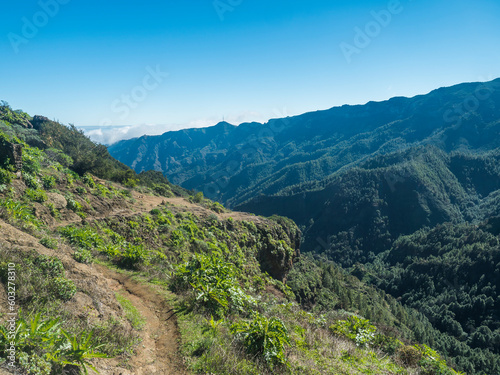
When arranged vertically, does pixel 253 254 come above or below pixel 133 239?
below

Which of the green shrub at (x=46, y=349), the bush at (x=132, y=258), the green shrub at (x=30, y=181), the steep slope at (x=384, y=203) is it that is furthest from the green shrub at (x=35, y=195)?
the steep slope at (x=384, y=203)

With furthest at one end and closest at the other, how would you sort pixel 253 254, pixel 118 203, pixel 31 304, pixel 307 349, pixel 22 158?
1. pixel 253 254
2. pixel 118 203
3. pixel 22 158
4. pixel 307 349
5. pixel 31 304

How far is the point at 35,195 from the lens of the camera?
1311cm

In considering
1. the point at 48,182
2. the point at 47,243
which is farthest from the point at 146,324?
the point at 48,182

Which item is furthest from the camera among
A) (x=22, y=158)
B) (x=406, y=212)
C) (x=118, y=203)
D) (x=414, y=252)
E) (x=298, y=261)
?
(x=406, y=212)

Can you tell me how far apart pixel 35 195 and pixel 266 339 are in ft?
44.7

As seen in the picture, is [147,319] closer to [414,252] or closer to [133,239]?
[133,239]

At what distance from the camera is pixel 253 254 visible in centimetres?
2416

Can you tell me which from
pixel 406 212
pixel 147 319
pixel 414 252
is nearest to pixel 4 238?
pixel 147 319

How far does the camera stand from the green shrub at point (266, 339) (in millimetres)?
5395

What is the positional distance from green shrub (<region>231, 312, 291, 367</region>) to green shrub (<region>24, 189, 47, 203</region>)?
41.3 feet

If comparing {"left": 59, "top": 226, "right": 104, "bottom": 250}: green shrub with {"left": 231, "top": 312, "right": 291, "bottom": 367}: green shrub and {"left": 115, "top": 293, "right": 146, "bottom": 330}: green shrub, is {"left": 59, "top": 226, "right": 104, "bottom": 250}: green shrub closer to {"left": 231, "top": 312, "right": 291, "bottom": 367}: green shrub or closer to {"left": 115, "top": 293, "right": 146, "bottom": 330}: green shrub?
{"left": 115, "top": 293, "right": 146, "bottom": 330}: green shrub

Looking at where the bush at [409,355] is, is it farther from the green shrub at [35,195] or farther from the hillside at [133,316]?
the green shrub at [35,195]

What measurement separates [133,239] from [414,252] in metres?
133
